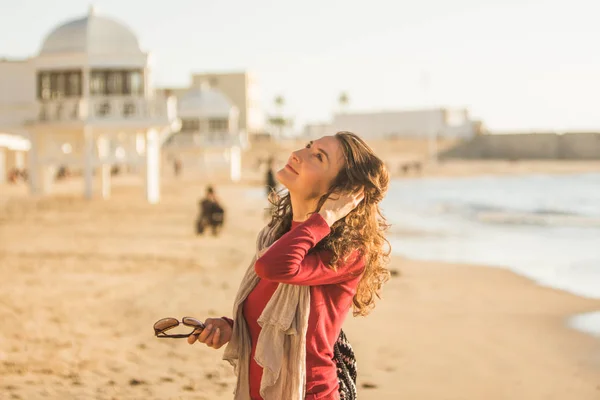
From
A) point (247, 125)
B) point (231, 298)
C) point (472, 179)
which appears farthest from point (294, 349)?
point (247, 125)

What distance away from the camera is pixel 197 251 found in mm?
13648

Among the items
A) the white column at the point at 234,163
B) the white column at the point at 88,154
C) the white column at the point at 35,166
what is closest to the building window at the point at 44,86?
the white column at the point at 35,166

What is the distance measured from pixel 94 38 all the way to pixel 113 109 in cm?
234

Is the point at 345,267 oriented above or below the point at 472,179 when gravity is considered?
above

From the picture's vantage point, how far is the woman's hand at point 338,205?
263 centimetres

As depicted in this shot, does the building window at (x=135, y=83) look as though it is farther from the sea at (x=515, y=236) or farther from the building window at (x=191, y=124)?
the building window at (x=191, y=124)

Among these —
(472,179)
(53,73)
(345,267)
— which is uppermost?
(53,73)

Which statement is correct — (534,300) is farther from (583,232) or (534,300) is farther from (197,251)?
(583,232)

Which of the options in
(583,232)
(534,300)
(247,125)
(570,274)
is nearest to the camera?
(534,300)

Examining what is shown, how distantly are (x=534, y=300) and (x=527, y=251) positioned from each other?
20.4 ft

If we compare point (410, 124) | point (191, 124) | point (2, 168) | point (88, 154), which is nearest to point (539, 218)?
point (88, 154)

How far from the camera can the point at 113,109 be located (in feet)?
87.7

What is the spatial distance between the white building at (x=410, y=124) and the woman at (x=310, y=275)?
329 ft

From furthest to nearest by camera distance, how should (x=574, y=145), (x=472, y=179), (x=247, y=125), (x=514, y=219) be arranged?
1. (x=574, y=145)
2. (x=247, y=125)
3. (x=472, y=179)
4. (x=514, y=219)
